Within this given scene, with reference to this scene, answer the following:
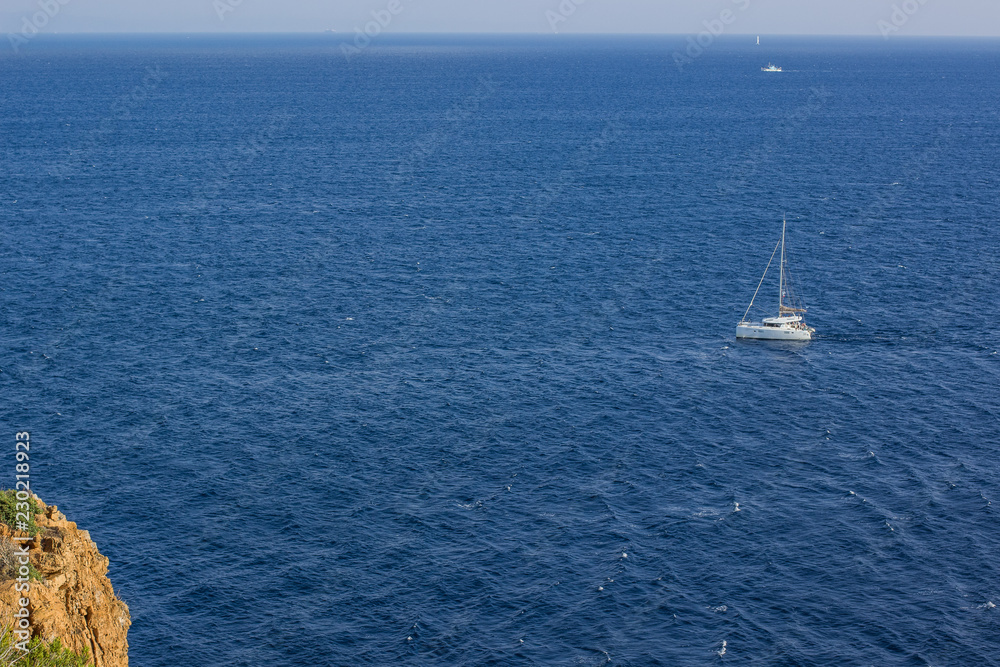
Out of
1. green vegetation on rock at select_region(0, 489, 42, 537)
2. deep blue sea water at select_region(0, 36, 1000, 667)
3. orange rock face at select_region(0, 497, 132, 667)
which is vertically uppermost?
green vegetation on rock at select_region(0, 489, 42, 537)

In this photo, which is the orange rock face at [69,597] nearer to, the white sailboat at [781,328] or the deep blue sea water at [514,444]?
the deep blue sea water at [514,444]

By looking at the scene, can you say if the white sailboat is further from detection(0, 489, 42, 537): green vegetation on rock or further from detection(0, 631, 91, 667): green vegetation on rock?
detection(0, 631, 91, 667): green vegetation on rock

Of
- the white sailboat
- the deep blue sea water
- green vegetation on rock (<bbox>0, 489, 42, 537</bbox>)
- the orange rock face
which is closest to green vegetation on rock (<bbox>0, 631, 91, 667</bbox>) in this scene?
the orange rock face

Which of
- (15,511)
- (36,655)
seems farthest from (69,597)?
(36,655)

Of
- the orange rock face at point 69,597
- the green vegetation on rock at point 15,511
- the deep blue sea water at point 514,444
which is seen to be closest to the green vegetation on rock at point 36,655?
the orange rock face at point 69,597

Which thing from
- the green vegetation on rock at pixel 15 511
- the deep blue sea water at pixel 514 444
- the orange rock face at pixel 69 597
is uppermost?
the green vegetation on rock at pixel 15 511

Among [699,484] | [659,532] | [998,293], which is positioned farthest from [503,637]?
[998,293]

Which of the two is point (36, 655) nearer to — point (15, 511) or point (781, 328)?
point (15, 511)

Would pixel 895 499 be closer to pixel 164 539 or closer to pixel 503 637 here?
pixel 503 637
